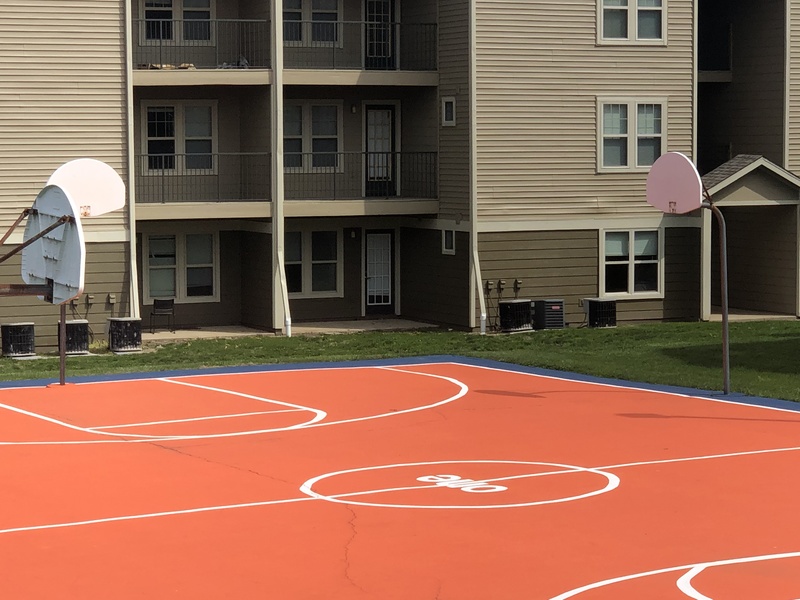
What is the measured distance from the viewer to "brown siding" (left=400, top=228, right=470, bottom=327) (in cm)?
3656

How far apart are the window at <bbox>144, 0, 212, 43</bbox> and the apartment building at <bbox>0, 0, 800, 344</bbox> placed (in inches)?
2.2

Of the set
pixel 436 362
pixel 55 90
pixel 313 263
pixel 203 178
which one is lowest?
pixel 436 362

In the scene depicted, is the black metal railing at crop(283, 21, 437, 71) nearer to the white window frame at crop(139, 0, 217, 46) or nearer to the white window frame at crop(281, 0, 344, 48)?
the white window frame at crop(281, 0, 344, 48)

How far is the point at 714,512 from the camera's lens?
1555 centimetres

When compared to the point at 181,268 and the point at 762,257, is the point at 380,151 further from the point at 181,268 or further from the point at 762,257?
the point at 762,257

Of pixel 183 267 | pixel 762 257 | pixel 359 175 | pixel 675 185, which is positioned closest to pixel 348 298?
pixel 359 175

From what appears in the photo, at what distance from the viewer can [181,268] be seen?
123 ft

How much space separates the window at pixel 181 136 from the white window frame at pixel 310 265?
3209 mm

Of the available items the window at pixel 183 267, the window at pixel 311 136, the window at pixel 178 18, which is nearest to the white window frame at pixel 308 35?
the window at pixel 311 136

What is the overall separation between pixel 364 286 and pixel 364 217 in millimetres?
1929

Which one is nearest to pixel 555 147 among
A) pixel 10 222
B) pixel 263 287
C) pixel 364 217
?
pixel 364 217

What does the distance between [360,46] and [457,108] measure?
362cm

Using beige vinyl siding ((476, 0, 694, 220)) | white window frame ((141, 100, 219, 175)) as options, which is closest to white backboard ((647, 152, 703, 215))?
beige vinyl siding ((476, 0, 694, 220))

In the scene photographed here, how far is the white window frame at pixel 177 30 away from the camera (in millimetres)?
36181
